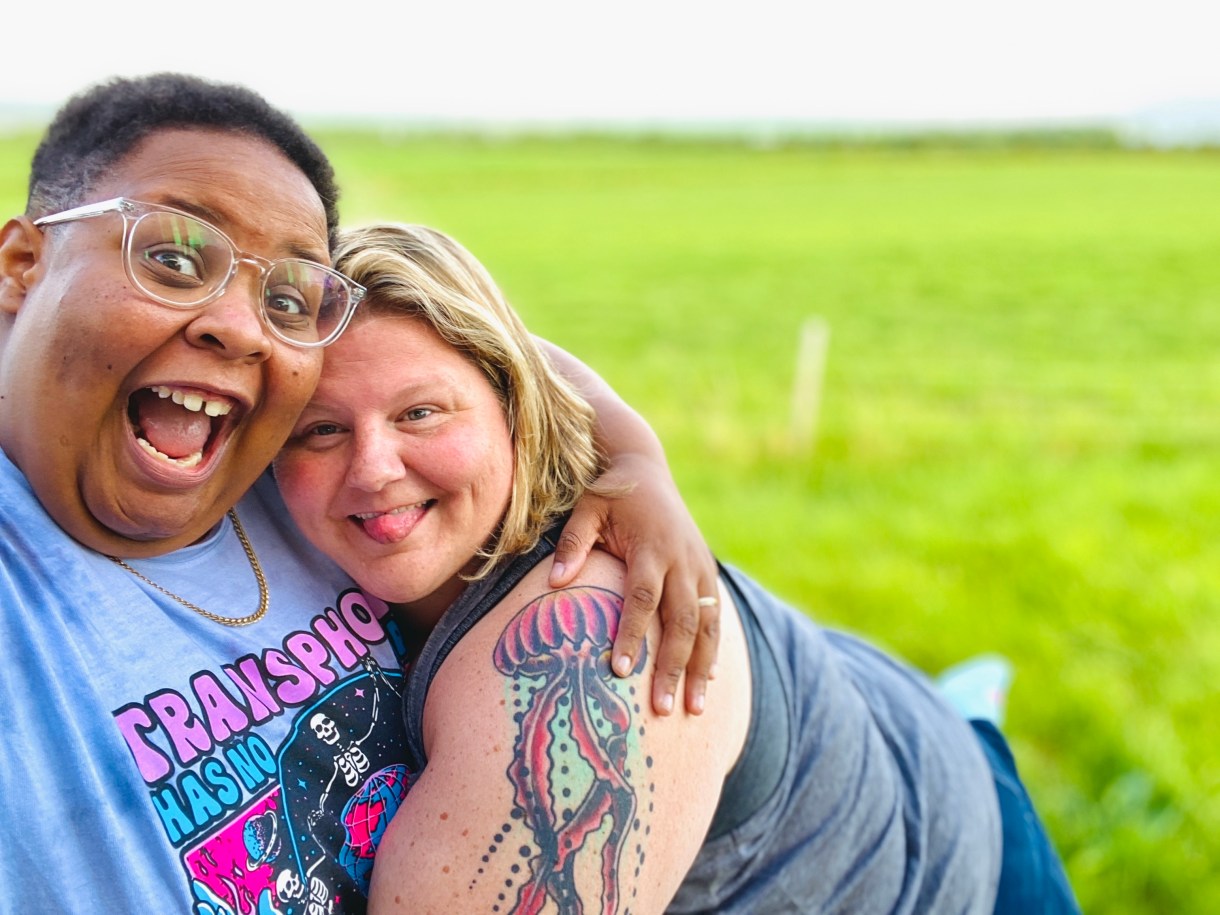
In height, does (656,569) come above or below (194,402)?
below

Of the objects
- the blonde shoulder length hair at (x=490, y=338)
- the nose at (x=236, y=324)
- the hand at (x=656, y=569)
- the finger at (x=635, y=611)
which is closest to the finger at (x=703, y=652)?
the hand at (x=656, y=569)

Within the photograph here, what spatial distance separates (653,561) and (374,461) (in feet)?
1.91

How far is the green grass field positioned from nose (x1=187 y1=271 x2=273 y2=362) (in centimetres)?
66

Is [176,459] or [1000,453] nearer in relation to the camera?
[176,459]

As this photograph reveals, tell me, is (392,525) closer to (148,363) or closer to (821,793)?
(148,363)

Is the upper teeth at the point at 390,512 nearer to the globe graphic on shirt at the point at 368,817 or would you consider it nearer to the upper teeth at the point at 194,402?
the upper teeth at the point at 194,402

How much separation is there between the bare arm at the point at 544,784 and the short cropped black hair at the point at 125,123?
1.02 m

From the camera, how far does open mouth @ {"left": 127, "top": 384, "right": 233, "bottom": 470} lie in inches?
73.1

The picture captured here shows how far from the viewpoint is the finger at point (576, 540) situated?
2043 millimetres

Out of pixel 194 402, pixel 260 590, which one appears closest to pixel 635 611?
pixel 260 590

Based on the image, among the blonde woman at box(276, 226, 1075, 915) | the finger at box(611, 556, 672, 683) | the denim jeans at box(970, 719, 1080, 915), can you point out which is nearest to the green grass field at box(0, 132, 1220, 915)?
the blonde woman at box(276, 226, 1075, 915)

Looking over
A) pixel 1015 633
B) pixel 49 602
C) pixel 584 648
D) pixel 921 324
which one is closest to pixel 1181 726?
pixel 1015 633

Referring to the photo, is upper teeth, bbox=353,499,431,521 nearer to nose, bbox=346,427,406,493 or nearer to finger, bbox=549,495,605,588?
nose, bbox=346,427,406,493

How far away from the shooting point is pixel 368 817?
1.94 m
